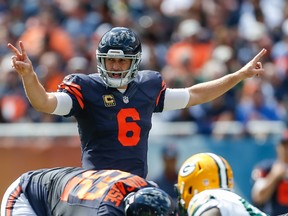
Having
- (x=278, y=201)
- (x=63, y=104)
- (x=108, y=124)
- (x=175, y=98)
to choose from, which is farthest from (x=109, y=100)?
(x=278, y=201)

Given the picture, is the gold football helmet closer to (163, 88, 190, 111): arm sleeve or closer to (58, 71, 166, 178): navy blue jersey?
(58, 71, 166, 178): navy blue jersey

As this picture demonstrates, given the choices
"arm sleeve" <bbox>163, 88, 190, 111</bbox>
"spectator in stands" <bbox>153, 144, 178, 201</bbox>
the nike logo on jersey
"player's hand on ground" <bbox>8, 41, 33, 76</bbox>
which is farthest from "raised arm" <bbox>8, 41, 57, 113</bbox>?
"spectator in stands" <bbox>153, 144, 178, 201</bbox>

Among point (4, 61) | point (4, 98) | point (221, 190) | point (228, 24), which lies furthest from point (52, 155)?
point (221, 190)

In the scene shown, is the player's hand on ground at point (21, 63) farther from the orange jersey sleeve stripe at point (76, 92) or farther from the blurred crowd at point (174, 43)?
the blurred crowd at point (174, 43)

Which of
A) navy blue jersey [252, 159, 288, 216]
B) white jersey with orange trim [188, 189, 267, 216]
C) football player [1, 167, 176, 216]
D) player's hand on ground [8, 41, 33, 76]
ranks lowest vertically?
navy blue jersey [252, 159, 288, 216]

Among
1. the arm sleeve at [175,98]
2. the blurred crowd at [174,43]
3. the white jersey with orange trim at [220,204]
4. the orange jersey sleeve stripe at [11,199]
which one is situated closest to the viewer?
the white jersey with orange trim at [220,204]

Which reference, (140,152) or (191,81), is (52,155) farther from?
(140,152)

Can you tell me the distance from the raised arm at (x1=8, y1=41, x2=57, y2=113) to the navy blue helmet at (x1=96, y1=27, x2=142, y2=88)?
433 mm

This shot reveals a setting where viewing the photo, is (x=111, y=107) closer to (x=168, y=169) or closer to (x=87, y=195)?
(x=87, y=195)

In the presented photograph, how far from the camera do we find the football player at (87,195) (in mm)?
5812

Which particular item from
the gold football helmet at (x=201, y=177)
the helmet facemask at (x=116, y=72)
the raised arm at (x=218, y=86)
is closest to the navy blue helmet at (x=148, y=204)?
the gold football helmet at (x=201, y=177)

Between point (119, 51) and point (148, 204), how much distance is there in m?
1.82

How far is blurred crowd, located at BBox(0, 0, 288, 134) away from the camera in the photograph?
13.1 metres

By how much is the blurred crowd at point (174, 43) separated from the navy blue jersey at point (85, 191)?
19.9 feet
